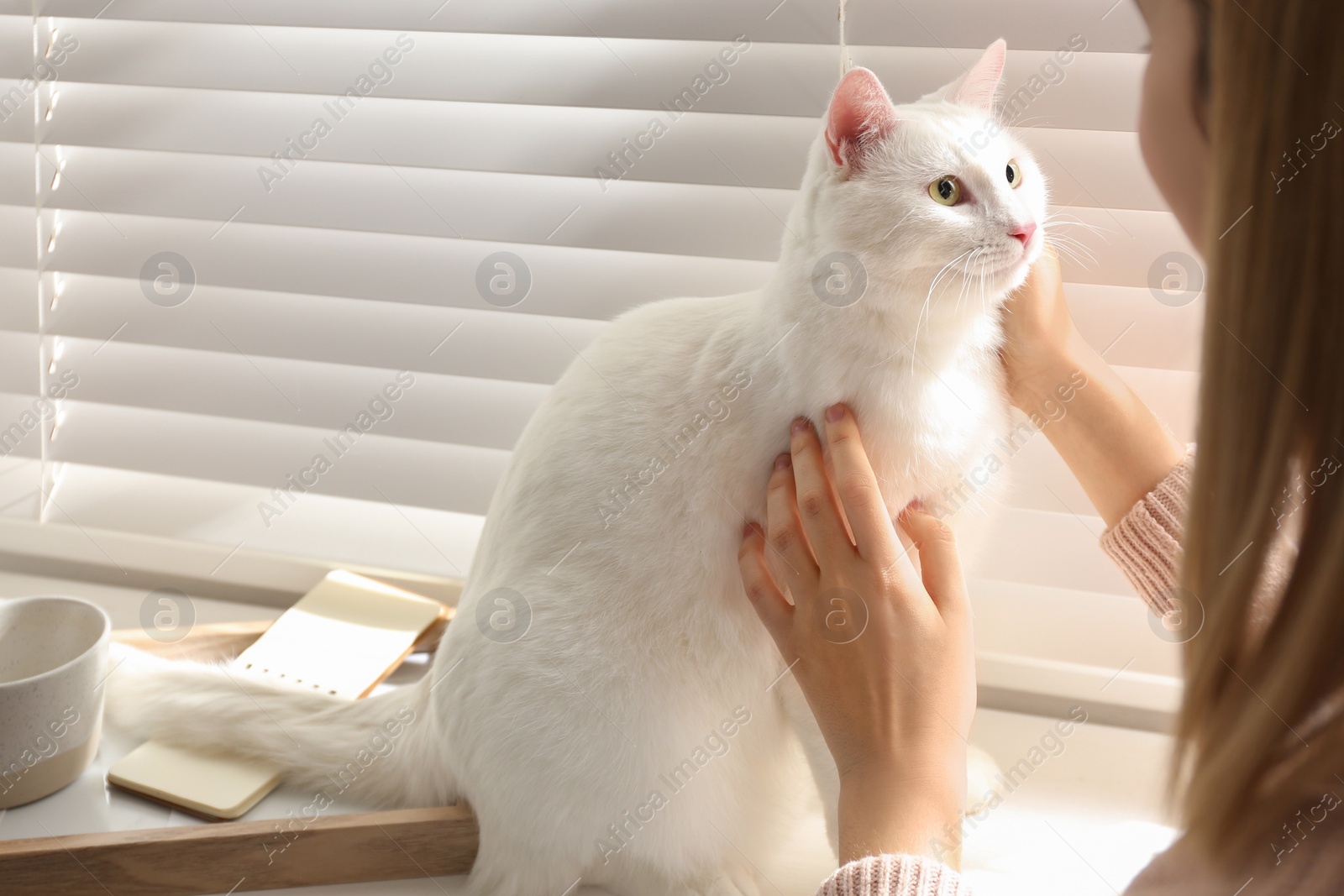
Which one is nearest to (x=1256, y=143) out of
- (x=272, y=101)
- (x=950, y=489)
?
(x=950, y=489)

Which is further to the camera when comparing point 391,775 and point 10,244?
point 10,244

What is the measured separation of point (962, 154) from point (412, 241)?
27.5 inches

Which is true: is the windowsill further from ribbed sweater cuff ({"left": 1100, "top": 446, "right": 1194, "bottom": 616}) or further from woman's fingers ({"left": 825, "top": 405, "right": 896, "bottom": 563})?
woman's fingers ({"left": 825, "top": 405, "right": 896, "bottom": 563})

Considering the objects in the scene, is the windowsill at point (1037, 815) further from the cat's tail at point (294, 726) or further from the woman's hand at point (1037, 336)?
the woman's hand at point (1037, 336)

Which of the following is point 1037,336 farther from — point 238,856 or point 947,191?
point 238,856

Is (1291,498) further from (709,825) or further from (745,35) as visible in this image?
(745,35)

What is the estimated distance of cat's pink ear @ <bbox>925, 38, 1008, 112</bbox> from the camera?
858 mm

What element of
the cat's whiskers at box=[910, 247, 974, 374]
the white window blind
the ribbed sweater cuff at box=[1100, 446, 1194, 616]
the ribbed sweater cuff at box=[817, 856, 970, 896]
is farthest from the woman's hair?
the white window blind

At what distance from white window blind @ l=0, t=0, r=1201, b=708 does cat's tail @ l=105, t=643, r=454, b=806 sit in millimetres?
294

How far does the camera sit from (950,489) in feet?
2.88

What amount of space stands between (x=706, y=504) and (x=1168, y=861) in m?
0.45

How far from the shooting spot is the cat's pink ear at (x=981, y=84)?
858 millimetres

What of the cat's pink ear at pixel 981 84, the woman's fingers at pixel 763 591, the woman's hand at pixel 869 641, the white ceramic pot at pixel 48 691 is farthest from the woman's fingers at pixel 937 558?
the white ceramic pot at pixel 48 691

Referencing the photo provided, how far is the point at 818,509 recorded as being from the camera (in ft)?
2.57
